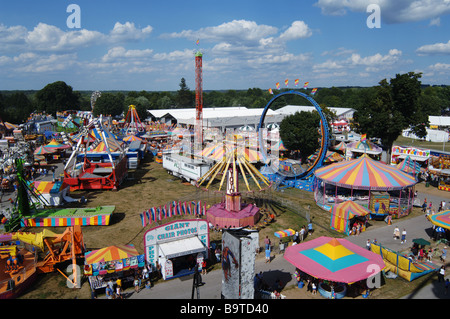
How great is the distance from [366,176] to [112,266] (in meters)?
19.6

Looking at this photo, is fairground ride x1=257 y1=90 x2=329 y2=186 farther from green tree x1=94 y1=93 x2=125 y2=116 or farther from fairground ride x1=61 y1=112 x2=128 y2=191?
green tree x1=94 y1=93 x2=125 y2=116

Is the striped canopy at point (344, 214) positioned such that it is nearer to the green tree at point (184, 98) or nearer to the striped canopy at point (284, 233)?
the striped canopy at point (284, 233)

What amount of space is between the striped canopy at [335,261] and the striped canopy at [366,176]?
1056 centimetres

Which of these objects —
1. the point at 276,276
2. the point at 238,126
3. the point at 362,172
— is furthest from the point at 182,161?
the point at 238,126

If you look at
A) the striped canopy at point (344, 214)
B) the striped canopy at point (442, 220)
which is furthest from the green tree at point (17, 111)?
the striped canopy at point (442, 220)

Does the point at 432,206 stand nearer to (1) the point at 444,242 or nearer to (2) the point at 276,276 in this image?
(1) the point at 444,242

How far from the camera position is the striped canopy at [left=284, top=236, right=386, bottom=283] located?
48.0 ft

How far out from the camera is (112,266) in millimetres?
15789

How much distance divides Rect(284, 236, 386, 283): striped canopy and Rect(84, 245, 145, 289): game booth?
7.31 metres

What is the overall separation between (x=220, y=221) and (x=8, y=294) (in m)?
12.3

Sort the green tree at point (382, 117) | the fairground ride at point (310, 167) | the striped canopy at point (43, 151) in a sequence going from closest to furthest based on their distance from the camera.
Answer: the fairground ride at point (310, 167)
the green tree at point (382, 117)
the striped canopy at point (43, 151)

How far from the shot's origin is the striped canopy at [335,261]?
1462 centimetres

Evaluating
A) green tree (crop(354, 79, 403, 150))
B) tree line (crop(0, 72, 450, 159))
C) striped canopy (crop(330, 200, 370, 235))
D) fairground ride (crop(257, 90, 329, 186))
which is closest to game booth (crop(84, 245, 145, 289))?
striped canopy (crop(330, 200, 370, 235))

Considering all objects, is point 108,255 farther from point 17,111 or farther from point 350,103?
point 350,103
